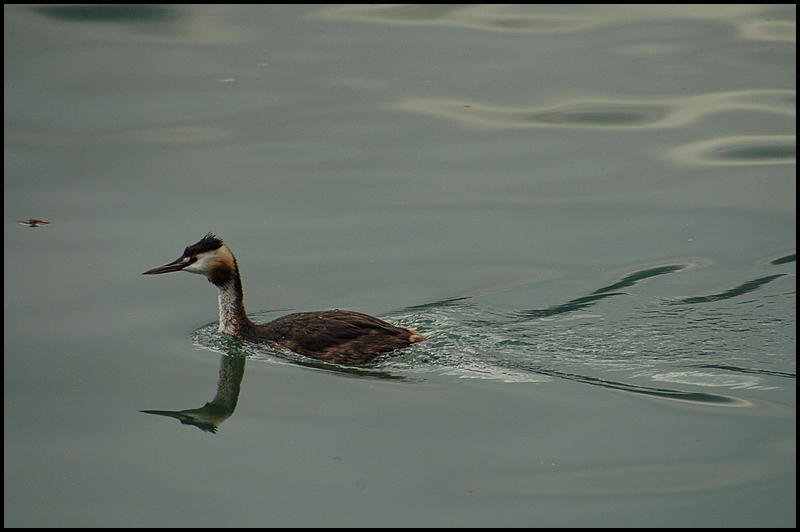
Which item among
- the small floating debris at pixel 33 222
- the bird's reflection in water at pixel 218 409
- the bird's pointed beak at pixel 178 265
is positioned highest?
the small floating debris at pixel 33 222

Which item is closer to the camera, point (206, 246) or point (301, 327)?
point (301, 327)

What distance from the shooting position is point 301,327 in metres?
8.12

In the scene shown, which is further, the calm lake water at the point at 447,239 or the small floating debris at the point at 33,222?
the small floating debris at the point at 33,222

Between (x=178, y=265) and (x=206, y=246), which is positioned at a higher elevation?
(x=206, y=246)

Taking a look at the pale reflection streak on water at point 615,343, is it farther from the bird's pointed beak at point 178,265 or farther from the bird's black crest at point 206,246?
the bird's black crest at point 206,246

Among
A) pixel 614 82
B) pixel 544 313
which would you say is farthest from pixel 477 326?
pixel 614 82

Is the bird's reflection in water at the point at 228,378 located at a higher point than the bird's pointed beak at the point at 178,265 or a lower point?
lower

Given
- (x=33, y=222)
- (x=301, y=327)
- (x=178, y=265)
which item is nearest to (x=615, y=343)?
(x=301, y=327)

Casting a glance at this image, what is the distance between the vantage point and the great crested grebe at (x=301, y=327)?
316 inches

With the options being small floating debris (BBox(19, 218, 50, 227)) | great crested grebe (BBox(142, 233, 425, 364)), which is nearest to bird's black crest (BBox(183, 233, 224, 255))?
great crested grebe (BBox(142, 233, 425, 364))

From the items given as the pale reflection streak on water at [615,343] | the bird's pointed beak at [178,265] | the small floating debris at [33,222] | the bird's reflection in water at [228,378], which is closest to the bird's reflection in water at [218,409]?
the bird's reflection in water at [228,378]

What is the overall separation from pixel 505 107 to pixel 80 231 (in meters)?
5.71

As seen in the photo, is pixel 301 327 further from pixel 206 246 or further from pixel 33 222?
pixel 33 222

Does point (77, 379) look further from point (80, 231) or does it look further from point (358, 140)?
point (358, 140)
